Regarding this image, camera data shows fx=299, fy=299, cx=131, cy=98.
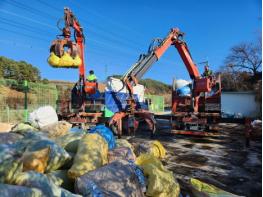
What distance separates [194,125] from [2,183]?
27.8ft

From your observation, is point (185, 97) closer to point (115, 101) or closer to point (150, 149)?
point (115, 101)

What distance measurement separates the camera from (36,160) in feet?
11.3

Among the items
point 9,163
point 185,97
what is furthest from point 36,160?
point 185,97

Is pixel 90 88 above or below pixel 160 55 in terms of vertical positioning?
below

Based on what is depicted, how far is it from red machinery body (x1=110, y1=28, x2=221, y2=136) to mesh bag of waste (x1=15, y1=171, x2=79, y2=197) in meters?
6.90

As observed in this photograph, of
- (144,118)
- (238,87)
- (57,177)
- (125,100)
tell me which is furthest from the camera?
(238,87)

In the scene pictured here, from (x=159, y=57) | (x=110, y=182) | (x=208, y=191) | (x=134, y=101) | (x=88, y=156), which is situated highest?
(x=159, y=57)

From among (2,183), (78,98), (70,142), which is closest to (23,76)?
(78,98)

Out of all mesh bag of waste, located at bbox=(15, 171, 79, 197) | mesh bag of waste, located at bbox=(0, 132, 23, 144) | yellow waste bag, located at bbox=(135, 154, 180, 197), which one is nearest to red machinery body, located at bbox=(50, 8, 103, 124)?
mesh bag of waste, located at bbox=(0, 132, 23, 144)

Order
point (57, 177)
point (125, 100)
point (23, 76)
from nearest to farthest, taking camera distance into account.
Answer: point (57, 177) < point (125, 100) < point (23, 76)

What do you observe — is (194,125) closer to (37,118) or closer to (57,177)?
(37,118)

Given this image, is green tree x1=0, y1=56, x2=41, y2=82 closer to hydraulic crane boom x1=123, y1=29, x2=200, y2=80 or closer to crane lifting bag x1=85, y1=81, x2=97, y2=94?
crane lifting bag x1=85, y1=81, x2=97, y2=94

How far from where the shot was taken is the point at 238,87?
31047mm

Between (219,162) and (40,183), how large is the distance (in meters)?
4.88
